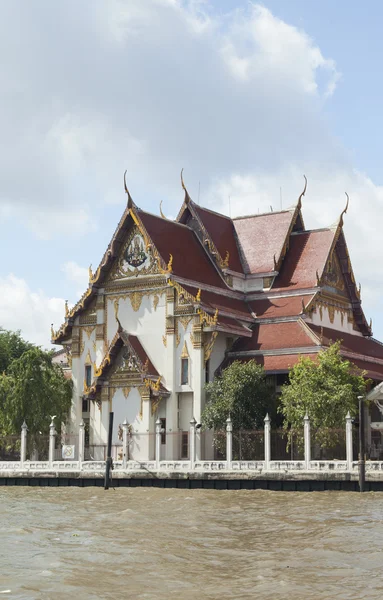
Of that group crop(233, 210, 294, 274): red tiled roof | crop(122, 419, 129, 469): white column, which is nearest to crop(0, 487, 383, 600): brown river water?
crop(122, 419, 129, 469): white column

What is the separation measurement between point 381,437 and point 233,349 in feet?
24.3

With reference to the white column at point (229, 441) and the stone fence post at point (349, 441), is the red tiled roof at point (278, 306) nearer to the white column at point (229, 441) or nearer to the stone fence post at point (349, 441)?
the white column at point (229, 441)

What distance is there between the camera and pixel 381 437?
41.7 metres

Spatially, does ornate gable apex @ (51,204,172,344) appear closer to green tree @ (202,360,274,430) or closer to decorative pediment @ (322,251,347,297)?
green tree @ (202,360,274,430)

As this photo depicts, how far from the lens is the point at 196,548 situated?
1973 cm

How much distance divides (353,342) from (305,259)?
4.47 m

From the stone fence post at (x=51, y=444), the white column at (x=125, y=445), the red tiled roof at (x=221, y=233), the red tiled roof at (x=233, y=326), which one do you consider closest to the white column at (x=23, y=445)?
the stone fence post at (x=51, y=444)

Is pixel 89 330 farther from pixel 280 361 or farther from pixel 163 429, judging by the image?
pixel 280 361

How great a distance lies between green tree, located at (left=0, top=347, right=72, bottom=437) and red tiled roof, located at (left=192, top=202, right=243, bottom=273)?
970 cm

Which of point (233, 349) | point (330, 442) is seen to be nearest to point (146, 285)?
point (233, 349)

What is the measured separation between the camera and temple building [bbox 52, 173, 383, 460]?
4359cm

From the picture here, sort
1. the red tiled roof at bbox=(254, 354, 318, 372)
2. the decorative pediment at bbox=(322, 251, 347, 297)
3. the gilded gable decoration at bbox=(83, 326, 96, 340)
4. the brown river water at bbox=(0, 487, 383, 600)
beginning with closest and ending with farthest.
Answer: the brown river water at bbox=(0, 487, 383, 600) < the red tiled roof at bbox=(254, 354, 318, 372) < the gilded gable decoration at bbox=(83, 326, 96, 340) < the decorative pediment at bbox=(322, 251, 347, 297)

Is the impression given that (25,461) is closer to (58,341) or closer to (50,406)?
(50,406)

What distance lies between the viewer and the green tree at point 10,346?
63.0 m
